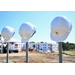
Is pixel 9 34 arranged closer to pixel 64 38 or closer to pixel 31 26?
pixel 31 26

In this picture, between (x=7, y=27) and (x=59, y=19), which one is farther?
(x=7, y=27)

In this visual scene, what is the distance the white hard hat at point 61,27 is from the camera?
3.41 meters

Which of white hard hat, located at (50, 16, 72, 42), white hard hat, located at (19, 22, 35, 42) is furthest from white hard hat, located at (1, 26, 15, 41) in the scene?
white hard hat, located at (50, 16, 72, 42)

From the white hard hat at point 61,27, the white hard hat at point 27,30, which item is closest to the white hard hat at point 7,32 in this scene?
the white hard hat at point 27,30

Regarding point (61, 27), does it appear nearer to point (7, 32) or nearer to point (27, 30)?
point (27, 30)

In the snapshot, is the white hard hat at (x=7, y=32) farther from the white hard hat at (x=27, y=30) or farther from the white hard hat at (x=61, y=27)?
the white hard hat at (x=61, y=27)

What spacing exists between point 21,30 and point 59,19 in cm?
217

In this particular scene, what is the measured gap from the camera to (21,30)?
4555 millimetres

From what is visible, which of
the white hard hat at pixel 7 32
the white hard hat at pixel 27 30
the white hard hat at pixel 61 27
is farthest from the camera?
the white hard hat at pixel 7 32

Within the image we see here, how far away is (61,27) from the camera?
134 inches

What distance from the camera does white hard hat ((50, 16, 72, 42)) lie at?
11.2 ft
